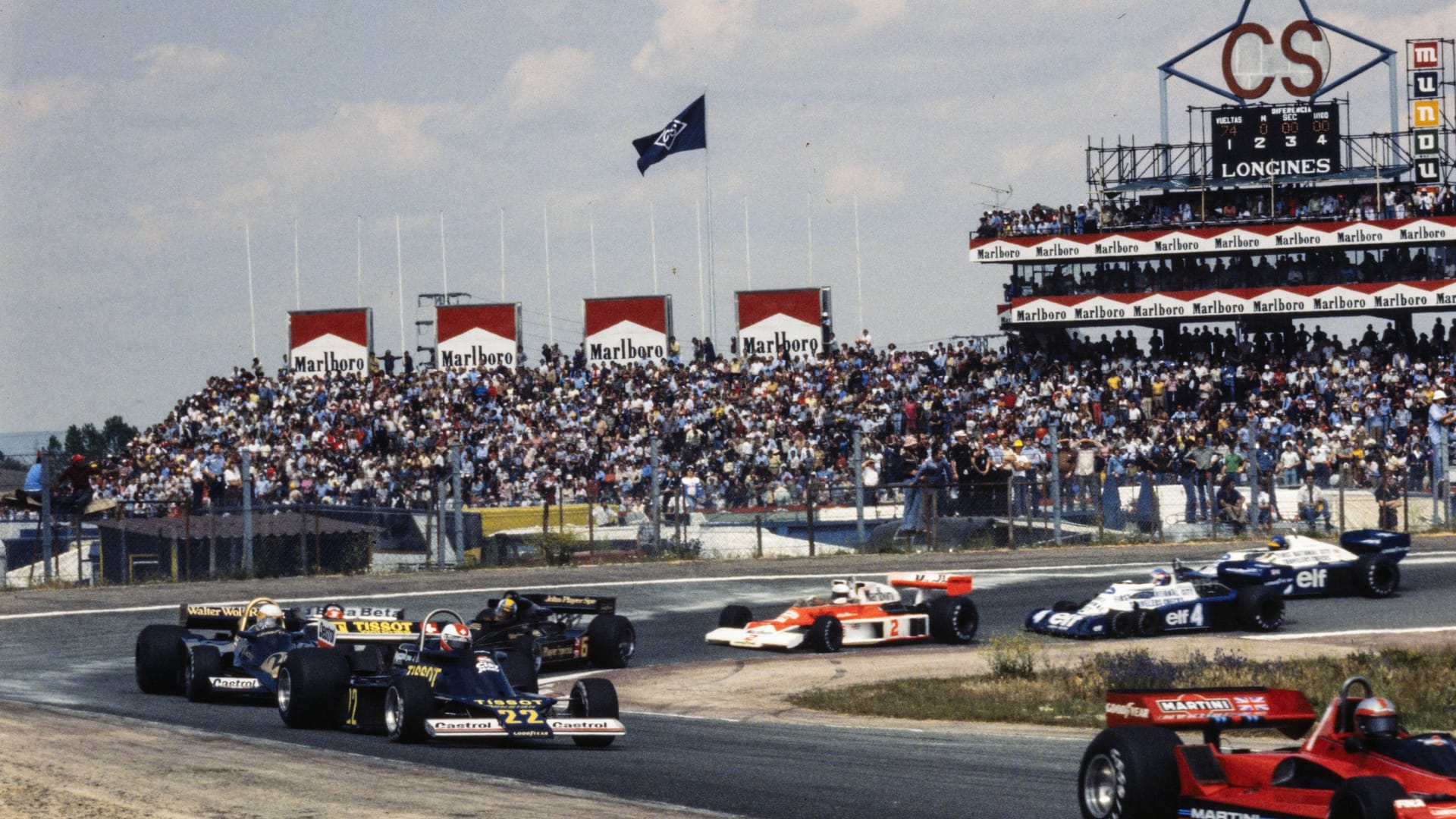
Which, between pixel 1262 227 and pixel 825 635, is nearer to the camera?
pixel 825 635

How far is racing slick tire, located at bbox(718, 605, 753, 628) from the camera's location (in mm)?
22328

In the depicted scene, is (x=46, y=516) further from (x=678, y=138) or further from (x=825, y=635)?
(x=678, y=138)

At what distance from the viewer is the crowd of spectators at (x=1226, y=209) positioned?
4953 centimetres

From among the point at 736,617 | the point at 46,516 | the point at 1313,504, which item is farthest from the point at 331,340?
the point at 736,617

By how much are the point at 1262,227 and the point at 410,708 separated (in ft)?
133

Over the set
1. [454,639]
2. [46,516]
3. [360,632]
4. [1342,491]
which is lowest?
[360,632]

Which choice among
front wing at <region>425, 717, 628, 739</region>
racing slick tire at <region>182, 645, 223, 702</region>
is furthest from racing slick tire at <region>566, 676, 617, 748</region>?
racing slick tire at <region>182, 645, 223, 702</region>

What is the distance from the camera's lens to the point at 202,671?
1714 cm

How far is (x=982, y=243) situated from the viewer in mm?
51375

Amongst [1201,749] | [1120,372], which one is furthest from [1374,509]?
[1201,749]

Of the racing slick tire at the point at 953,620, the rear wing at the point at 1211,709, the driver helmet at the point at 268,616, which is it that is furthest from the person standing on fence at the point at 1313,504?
the rear wing at the point at 1211,709

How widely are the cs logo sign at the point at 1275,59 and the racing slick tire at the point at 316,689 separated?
137 ft

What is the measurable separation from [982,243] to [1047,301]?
8.13ft

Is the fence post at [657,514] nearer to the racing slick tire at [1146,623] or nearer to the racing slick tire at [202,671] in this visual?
the racing slick tire at [1146,623]
